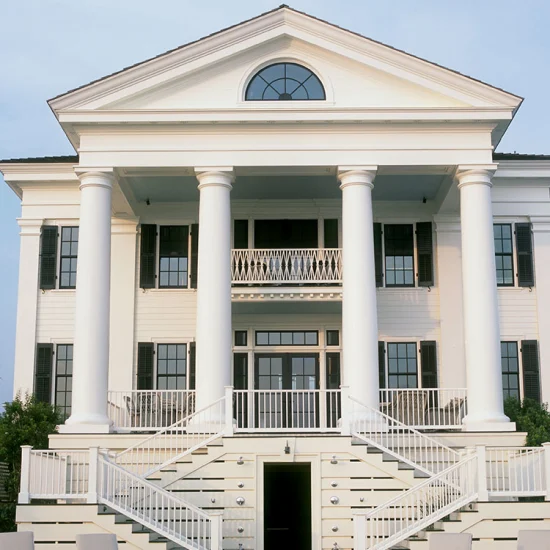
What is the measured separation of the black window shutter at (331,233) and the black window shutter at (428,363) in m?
3.83

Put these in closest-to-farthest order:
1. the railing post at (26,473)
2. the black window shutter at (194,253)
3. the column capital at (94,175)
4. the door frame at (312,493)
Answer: the railing post at (26,473)
the door frame at (312,493)
the column capital at (94,175)
the black window shutter at (194,253)

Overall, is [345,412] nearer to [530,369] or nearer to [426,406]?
[426,406]

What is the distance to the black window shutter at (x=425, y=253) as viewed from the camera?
28.7 m

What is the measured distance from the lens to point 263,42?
25125 mm

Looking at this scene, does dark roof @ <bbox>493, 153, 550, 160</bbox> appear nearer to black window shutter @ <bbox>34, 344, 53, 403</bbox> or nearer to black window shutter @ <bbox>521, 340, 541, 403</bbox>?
black window shutter @ <bbox>521, 340, 541, 403</bbox>

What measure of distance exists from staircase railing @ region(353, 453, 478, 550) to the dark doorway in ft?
13.7

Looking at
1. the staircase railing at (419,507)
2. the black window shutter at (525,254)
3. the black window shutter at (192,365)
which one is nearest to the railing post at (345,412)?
the staircase railing at (419,507)

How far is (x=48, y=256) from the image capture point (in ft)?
95.9

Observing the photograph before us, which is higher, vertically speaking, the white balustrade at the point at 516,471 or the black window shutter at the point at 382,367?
the black window shutter at the point at 382,367

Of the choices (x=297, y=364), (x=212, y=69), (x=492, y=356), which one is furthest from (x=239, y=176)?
(x=492, y=356)

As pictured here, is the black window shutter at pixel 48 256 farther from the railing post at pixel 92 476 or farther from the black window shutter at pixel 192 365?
the railing post at pixel 92 476

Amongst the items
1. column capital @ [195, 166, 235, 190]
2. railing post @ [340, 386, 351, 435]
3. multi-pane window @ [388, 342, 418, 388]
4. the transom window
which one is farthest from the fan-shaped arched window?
multi-pane window @ [388, 342, 418, 388]

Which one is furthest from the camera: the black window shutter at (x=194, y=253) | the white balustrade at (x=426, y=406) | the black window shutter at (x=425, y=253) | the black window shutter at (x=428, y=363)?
the black window shutter at (x=194, y=253)

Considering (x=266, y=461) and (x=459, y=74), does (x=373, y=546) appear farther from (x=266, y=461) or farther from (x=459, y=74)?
(x=459, y=74)
